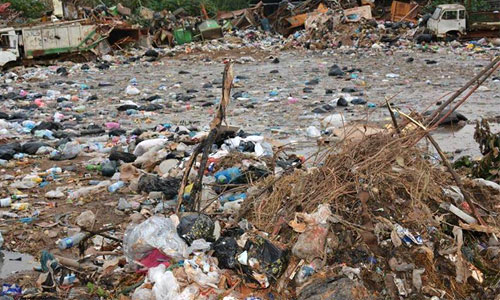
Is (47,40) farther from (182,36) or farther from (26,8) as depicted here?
(26,8)

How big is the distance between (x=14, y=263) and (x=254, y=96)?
6.13 meters

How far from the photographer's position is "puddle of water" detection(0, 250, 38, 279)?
139 inches

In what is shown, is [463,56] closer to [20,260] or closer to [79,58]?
[79,58]

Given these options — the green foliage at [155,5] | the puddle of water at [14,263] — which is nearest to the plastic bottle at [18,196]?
the puddle of water at [14,263]

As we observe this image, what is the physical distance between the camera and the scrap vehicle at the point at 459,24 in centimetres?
1585

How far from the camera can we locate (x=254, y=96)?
371 inches

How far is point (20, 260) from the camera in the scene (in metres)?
3.71

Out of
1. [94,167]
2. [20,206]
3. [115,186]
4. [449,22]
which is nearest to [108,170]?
[94,167]

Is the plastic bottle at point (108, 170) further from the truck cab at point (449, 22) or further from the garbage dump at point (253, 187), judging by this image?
the truck cab at point (449, 22)

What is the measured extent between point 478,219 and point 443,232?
19 cm

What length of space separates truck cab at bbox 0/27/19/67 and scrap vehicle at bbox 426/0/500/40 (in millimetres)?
10183

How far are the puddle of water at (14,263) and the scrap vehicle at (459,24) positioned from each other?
14.1 meters

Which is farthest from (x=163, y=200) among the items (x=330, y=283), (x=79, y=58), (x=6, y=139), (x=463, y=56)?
(x=79, y=58)

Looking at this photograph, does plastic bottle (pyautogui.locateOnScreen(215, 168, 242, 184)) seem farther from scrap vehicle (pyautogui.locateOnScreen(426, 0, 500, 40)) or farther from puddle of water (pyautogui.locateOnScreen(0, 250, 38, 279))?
scrap vehicle (pyautogui.locateOnScreen(426, 0, 500, 40))
